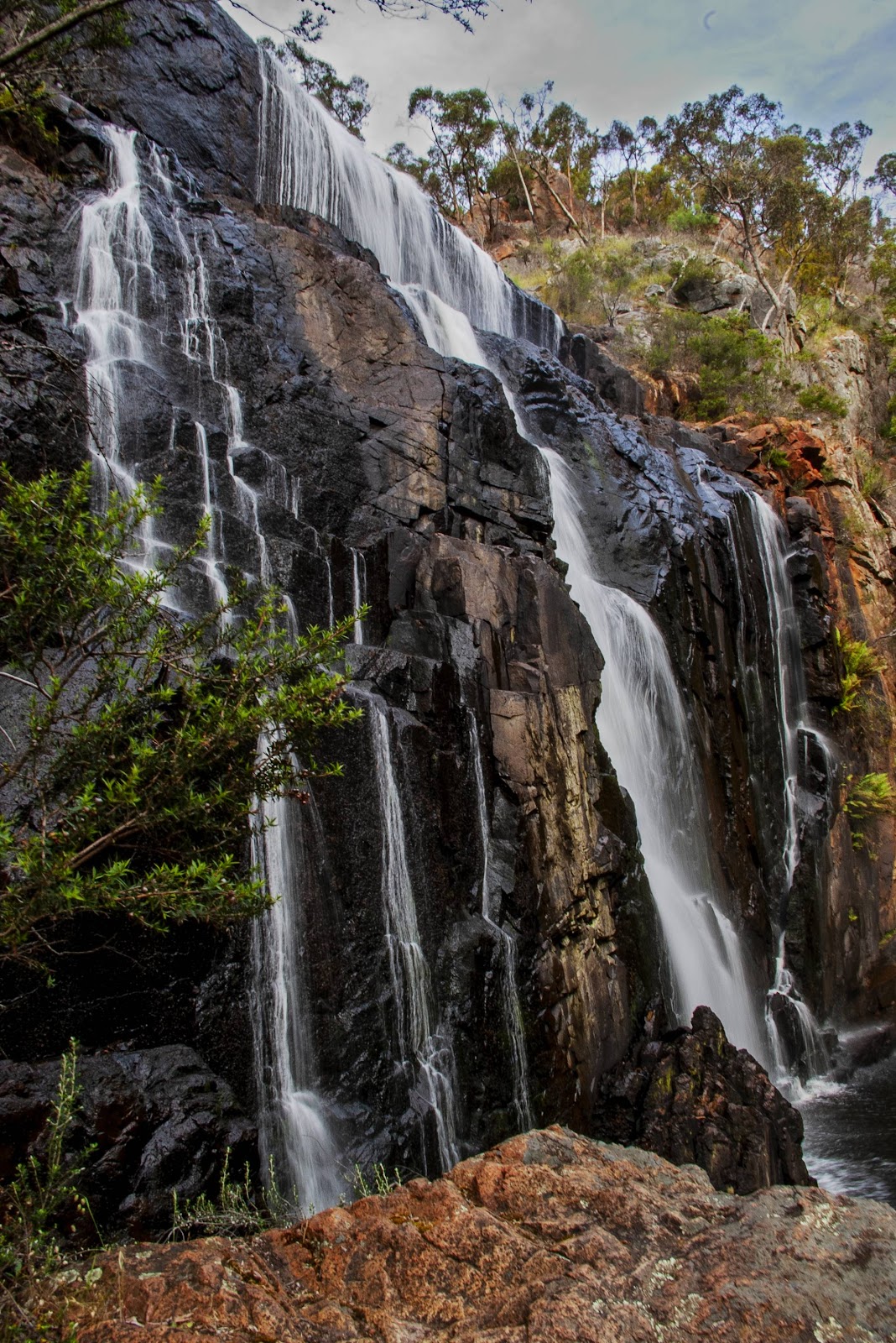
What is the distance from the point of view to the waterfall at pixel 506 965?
9.25m

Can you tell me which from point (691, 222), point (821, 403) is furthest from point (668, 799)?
point (691, 222)

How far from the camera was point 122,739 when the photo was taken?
210 inches

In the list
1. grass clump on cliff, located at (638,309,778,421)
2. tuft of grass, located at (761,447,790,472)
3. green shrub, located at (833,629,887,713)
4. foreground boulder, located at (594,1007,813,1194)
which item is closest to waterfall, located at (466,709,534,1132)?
foreground boulder, located at (594,1007,813,1194)

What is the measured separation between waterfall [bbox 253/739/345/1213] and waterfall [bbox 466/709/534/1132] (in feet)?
8.35

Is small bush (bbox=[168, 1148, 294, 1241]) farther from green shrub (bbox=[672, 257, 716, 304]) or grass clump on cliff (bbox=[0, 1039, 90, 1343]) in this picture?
green shrub (bbox=[672, 257, 716, 304])

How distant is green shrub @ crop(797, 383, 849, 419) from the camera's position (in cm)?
2739

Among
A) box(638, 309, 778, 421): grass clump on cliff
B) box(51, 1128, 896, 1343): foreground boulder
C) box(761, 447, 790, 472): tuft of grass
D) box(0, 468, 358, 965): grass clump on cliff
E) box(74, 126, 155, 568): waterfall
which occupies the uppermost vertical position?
box(638, 309, 778, 421): grass clump on cliff

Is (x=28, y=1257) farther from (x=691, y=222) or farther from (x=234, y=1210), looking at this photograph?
(x=691, y=222)

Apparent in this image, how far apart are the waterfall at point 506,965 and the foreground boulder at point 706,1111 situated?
5.02 ft

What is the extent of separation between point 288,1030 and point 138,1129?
178cm

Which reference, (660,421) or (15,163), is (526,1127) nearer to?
(15,163)

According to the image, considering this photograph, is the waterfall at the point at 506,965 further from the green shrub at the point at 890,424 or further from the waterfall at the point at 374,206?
the green shrub at the point at 890,424

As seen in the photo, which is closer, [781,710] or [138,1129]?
[138,1129]

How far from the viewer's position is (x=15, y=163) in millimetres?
13562
